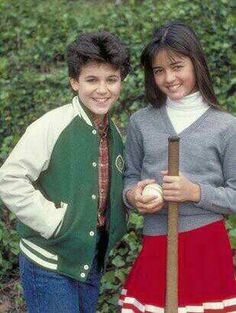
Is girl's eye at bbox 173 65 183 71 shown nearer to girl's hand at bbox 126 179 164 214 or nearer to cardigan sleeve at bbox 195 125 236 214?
cardigan sleeve at bbox 195 125 236 214

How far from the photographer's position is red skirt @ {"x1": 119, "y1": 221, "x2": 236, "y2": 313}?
2783 millimetres

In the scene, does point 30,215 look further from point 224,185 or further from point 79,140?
point 224,185

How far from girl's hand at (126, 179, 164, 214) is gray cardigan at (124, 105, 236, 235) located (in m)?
0.08

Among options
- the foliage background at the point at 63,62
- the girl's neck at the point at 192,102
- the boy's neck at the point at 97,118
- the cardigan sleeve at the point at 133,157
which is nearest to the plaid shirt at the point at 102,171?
the boy's neck at the point at 97,118

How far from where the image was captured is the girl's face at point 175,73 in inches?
110

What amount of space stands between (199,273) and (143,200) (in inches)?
15.0

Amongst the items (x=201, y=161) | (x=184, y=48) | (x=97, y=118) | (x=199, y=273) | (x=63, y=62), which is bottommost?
(x=63, y=62)

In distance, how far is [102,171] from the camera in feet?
9.34

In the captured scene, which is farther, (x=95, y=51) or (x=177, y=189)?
(x=95, y=51)

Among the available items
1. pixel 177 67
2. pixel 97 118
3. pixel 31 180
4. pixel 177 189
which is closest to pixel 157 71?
pixel 177 67

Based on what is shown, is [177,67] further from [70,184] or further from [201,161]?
[70,184]

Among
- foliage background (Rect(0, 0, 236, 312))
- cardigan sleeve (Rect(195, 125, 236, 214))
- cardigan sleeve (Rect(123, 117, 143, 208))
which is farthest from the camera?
foliage background (Rect(0, 0, 236, 312))

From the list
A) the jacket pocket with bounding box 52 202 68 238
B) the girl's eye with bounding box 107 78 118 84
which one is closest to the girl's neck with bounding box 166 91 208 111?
the girl's eye with bounding box 107 78 118 84

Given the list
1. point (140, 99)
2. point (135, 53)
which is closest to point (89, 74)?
point (140, 99)
